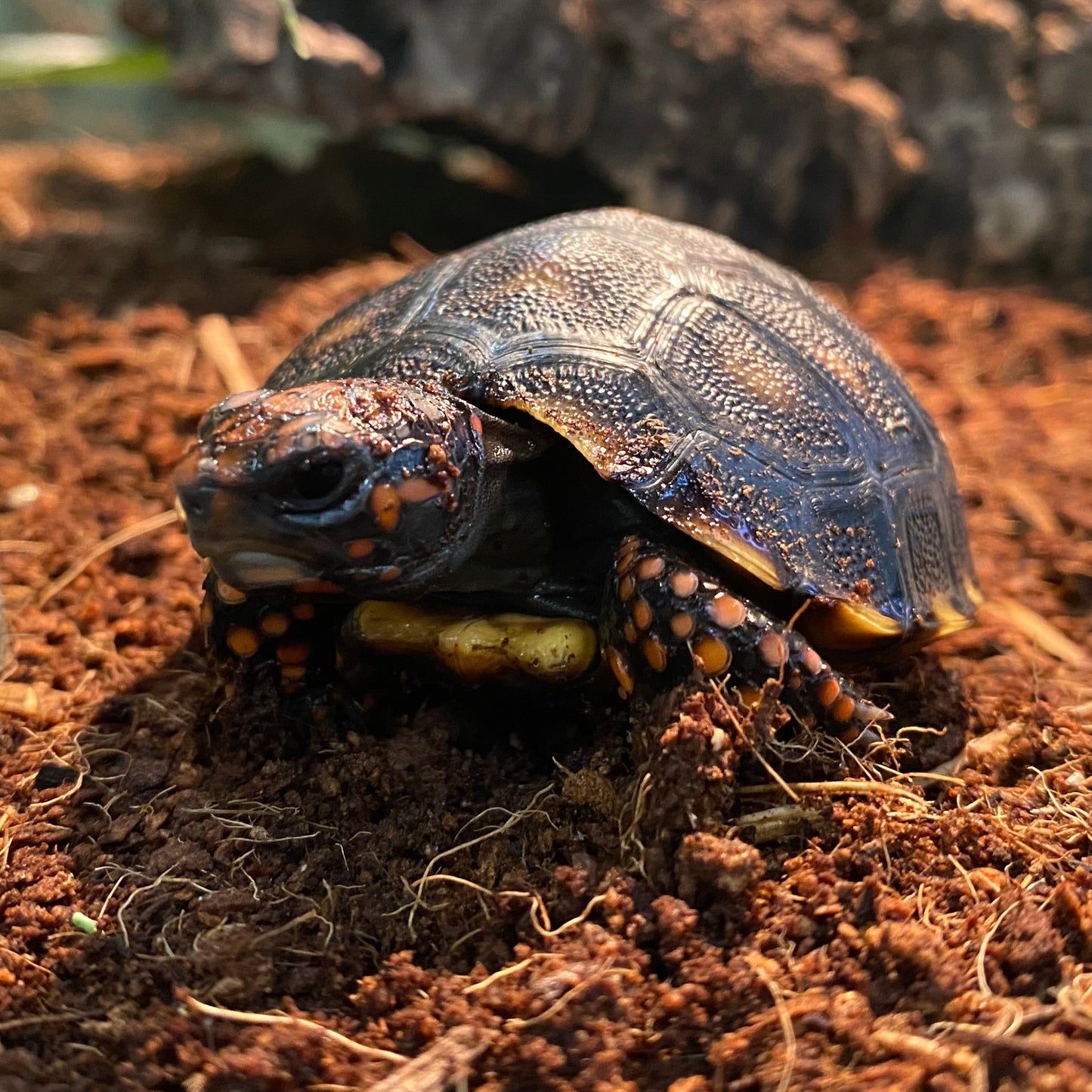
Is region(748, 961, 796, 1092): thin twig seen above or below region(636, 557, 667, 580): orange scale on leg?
below

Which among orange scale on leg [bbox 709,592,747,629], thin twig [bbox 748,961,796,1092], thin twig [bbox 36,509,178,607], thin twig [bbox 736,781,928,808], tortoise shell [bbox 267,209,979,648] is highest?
tortoise shell [bbox 267,209,979,648]

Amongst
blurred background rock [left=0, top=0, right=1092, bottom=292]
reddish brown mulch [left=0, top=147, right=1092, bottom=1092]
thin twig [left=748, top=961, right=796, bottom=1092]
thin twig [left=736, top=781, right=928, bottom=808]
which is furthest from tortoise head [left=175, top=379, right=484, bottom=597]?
blurred background rock [left=0, top=0, right=1092, bottom=292]

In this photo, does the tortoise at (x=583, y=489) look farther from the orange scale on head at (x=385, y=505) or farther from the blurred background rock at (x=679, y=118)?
the blurred background rock at (x=679, y=118)

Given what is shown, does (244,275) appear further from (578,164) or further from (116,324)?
(578,164)

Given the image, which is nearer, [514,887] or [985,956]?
[985,956]

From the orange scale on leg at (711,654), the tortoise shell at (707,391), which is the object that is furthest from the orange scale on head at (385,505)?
the orange scale on leg at (711,654)

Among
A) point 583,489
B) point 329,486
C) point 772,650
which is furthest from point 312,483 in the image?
point 772,650

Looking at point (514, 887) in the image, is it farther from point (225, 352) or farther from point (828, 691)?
point (225, 352)

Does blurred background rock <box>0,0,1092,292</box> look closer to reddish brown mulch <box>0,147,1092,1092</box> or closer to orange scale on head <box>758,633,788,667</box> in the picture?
reddish brown mulch <box>0,147,1092,1092</box>

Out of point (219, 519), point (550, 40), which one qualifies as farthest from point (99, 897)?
point (550, 40)
